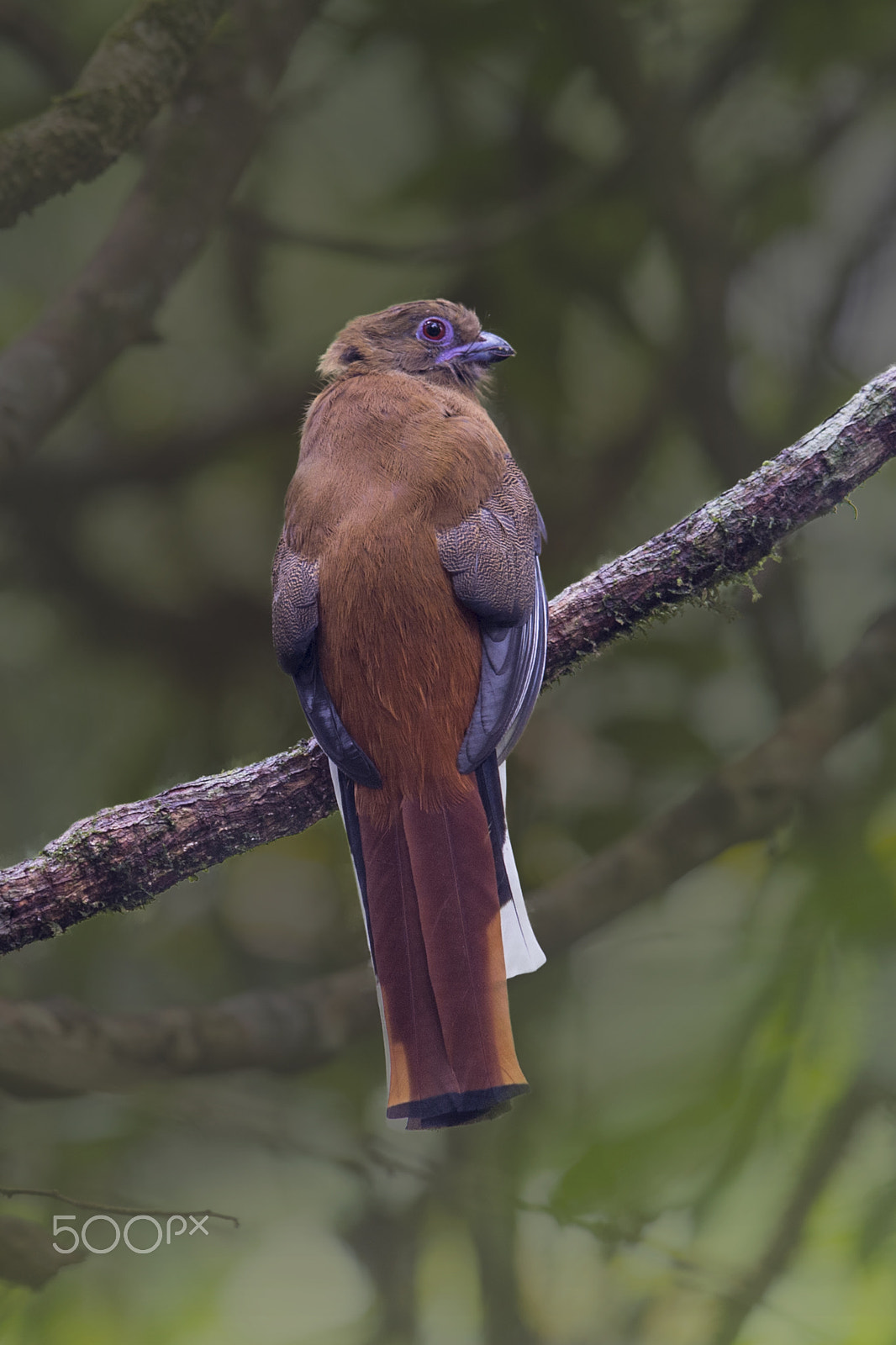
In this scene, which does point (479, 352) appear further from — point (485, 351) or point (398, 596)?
point (398, 596)

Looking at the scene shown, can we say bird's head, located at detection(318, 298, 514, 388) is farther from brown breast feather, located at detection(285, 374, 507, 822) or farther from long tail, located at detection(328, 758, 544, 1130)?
long tail, located at detection(328, 758, 544, 1130)

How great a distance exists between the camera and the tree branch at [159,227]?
232 centimetres

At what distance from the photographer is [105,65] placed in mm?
2277

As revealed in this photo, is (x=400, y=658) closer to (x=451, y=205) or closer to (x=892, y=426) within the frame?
(x=892, y=426)

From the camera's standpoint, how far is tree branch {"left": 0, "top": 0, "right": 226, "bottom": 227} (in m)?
2.23

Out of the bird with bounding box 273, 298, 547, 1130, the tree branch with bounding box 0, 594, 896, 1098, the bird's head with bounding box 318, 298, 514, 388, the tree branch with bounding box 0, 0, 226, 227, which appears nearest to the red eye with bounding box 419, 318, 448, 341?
the bird's head with bounding box 318, 298, 514, 388

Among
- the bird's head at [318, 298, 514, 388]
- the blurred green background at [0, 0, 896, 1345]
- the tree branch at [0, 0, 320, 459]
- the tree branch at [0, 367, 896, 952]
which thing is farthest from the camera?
the tree branch at [0, 0, 320, 459]

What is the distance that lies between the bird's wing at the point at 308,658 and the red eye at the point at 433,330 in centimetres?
60

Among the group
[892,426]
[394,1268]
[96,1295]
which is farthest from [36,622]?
[892,426]

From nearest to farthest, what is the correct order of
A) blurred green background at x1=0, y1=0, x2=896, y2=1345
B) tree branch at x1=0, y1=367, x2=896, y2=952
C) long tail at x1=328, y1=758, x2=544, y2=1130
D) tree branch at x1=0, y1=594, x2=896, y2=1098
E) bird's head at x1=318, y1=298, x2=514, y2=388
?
long tail at x1=328, y1=758, x2=544, y2=1130, tree branch at x1=0, y1=367, x2=896, y2=952, bird's head at x1=318, y1=298, x2=514, y2=388, blurred green background at x1=0, y1=0, x2=896, y2=1345, tree branch at x1=0, y1=594, x2=896, y2=1098

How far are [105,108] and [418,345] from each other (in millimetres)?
1107

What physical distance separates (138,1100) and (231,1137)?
0.74 feet

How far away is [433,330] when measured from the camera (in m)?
1.87

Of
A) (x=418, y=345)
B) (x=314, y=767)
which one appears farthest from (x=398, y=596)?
(x=418, y=345)
